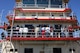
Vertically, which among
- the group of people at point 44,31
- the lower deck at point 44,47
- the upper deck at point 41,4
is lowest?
the lower deck at point 44,47

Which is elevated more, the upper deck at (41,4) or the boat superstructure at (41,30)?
the upper deck at (41,4)

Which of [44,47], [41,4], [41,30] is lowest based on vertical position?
[44,47]

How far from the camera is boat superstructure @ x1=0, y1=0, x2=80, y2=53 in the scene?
2769 cm

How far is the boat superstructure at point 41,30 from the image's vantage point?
90.8 ft

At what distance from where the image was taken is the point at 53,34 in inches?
1106

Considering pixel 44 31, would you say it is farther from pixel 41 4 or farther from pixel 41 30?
pixel 41 4

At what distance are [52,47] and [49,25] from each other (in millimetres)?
2967

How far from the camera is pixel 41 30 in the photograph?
2811cm

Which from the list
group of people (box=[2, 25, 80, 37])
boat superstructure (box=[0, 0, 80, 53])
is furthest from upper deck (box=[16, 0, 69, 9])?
group of people (box=[2, 25, 80, 37])

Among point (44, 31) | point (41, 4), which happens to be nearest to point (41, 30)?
point (44, 31)

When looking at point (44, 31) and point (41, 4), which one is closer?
point (44, 31)

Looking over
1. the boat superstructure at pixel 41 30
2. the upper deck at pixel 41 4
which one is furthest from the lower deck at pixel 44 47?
the upper deck at pixel 41 4

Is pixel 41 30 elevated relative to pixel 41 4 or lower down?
lower down

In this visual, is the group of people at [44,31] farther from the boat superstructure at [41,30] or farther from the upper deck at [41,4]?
the upper deck at [41,4]
